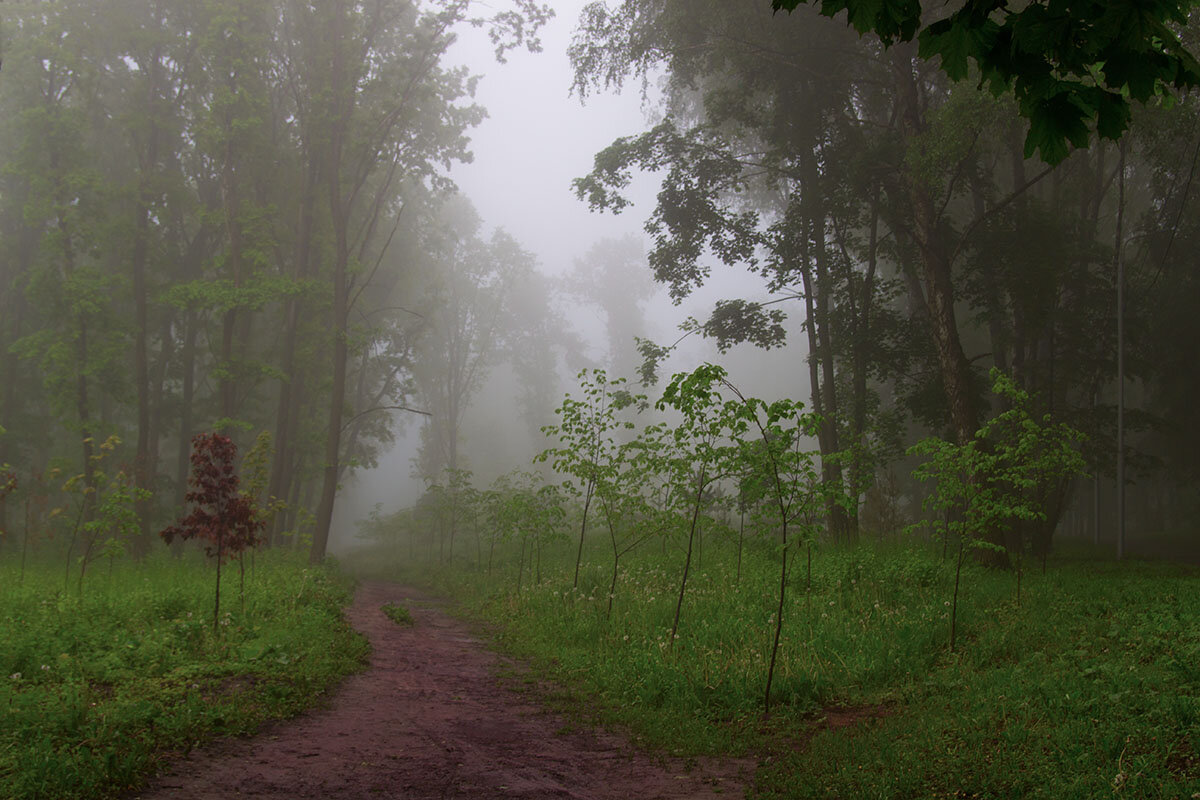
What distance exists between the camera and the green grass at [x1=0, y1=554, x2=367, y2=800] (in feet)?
13.9

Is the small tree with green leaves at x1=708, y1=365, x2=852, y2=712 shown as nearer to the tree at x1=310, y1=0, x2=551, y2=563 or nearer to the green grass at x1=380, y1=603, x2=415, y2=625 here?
Result: the green grass at x1=380, y1=603, x2=415, y2=625

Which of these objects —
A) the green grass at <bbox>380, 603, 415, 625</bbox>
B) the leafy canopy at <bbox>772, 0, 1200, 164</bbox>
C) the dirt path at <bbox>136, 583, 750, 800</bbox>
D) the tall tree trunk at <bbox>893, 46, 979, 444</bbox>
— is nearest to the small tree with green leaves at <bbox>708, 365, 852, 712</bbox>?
the dirt path at <bbox>136, 583, 750, 800</bbox>

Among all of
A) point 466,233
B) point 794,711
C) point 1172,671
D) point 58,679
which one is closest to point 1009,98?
point 1172,671

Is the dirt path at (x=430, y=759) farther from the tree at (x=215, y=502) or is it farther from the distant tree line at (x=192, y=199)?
the distant tree line at (x=192, y=199)

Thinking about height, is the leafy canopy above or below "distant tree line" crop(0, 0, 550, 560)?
below

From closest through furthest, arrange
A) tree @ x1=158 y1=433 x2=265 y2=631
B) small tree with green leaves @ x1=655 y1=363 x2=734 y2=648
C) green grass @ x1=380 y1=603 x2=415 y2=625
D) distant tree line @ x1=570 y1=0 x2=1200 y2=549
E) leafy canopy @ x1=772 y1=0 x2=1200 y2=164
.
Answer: leafy canopy @ x1=772 y1=0 x2=1200 y2=164 < small tree with green leaves @ x1=655 y1=363 x2=734 y2=648 < tree @ x1=158 y1=433 x2=265 y2=631 < green grass @ x1=380 y1=603 x2=415 y2=625 < distant tree line @ x1=570 y1=0 x2=1200 y2=549

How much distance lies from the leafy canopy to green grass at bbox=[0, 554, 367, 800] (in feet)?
18.3

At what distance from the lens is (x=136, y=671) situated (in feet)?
19.9

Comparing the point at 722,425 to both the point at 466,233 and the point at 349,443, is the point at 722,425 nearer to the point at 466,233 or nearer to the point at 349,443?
the point at 349,443

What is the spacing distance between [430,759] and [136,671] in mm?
2963

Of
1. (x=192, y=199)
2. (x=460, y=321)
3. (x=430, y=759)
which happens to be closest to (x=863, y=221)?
(x=430, y=759)

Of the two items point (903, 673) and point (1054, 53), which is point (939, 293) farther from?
point (1054, 53)

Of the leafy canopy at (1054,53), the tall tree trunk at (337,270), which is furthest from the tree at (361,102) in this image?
the leafy canopy at (1054,53)

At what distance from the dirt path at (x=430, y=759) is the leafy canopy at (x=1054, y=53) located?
415 centimetres
